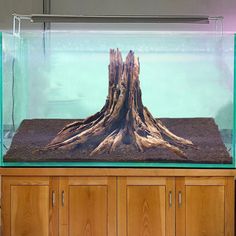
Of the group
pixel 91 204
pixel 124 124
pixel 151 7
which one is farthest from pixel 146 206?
pixel 151 7

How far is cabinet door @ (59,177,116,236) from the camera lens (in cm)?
247

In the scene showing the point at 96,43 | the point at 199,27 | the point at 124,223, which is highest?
the point at 199,27

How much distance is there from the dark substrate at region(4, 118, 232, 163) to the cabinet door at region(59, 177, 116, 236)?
132 mm

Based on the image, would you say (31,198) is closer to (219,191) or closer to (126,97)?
(126,97)

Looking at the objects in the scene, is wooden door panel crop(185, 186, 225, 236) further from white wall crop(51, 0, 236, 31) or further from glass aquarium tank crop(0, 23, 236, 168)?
white wall crop(51, 0, 236, 31)

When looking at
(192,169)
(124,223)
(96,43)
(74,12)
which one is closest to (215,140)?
(192,169)

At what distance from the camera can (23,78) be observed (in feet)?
8.32

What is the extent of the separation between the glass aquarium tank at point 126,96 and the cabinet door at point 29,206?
11cm

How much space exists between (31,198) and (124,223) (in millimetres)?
535

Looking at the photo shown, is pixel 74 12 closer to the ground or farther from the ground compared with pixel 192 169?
farther from the ground

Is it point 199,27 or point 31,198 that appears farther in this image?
point 199,27

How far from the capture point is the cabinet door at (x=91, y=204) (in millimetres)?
2475

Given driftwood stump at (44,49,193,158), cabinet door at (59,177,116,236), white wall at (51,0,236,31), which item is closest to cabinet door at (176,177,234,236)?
driftwood stump at (44,49,193,158)

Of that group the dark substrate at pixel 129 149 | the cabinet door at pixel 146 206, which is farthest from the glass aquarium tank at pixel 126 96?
the cabinet door at pixel 146 206
